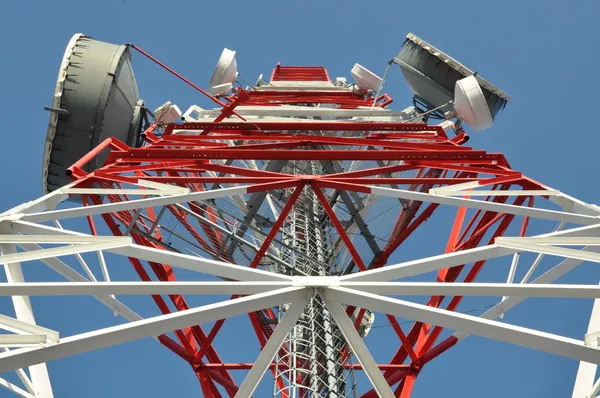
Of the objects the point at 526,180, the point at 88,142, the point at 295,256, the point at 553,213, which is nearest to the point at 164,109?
the point at 88,142

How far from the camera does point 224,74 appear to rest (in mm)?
16359

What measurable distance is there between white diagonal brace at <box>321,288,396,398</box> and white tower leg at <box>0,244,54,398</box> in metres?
3.10

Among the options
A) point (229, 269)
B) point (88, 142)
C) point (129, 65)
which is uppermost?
point (129, 65)

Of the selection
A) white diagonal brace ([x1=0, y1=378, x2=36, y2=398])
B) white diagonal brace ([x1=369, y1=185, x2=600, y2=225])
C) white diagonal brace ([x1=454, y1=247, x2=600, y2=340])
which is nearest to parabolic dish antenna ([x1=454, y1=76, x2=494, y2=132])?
white diagonal brace ([x1=454, y1=247, x2=600, y2=340])

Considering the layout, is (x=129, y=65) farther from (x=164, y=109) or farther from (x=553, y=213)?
(x=553, y=213)

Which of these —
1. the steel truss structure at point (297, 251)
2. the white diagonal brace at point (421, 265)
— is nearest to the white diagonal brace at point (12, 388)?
the steel truss structure at point (297, 251)

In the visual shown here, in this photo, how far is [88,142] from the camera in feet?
38.8

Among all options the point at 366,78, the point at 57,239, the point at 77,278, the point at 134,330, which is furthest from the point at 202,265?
the point at 366,78

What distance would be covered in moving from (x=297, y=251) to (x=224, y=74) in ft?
24.0

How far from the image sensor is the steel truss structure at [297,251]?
530 cm

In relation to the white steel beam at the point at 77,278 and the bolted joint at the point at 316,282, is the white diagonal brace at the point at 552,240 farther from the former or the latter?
the white steel beam at the point at 77,278

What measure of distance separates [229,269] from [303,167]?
950 cm

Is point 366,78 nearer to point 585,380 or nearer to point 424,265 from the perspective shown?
point 424,265

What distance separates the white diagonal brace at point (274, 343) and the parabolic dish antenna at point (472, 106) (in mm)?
8373
